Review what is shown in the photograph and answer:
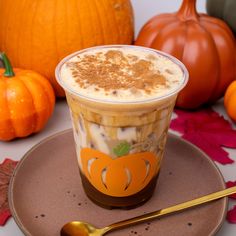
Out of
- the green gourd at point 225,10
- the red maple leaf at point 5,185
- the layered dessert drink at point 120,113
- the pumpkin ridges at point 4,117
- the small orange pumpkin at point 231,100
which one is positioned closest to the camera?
the layered dessert drink at point 120,113

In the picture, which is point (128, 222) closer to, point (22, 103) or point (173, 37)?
point (22, 103)

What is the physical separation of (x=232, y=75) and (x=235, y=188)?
42 cm

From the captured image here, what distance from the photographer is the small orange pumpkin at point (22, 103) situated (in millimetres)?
815

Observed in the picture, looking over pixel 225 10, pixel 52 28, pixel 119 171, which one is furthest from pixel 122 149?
pixel 225 10

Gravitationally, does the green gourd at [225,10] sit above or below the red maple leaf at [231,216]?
above

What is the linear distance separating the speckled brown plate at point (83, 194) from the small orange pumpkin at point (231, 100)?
197 mm

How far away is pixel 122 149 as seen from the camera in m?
0.59

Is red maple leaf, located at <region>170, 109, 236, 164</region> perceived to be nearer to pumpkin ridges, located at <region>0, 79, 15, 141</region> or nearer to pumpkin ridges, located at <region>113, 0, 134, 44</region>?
pumpkin ridges, located at <region>113, 0, 134, 44</region>

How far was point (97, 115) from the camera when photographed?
56 cm

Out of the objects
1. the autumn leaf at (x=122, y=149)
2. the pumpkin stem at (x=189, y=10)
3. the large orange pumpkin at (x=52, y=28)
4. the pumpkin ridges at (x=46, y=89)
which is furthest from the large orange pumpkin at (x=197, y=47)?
the autumn leaf at (x=122, y=149)

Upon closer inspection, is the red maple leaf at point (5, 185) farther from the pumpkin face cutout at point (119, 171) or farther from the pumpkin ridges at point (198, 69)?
the pumpkin ridges at point (198, 69)

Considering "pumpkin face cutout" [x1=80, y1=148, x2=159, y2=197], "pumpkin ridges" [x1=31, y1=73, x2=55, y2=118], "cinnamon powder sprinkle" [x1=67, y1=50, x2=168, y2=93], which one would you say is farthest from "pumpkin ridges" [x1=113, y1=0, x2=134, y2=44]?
"pumpkin face cutout" [x1=80, y1=148, x2=159, y2=197]

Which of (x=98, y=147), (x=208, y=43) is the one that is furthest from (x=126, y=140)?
(x=208, y=43)

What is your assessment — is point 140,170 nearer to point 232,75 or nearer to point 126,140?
point 126,140
